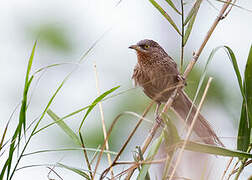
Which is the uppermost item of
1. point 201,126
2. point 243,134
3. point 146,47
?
point 146,47

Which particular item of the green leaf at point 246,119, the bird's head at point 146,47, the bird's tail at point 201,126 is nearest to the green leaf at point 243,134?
the green leaf at point 246,119

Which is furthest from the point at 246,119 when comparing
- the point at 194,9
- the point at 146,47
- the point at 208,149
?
the point at 146,47

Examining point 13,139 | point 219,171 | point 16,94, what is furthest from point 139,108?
point 13,139

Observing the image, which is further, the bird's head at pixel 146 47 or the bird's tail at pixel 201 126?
the bird's head at pixel 146 47

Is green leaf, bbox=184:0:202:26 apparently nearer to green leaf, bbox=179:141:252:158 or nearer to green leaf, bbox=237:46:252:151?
green leaf, bbox=237:46:252:151

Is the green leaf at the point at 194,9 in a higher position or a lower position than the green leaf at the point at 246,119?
higher

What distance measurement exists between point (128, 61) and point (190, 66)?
15.4 ft

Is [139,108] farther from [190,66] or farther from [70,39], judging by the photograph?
[190,66]

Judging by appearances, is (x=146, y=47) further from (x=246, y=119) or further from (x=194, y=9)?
(x=246, y=119)

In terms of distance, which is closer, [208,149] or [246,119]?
[208,149]

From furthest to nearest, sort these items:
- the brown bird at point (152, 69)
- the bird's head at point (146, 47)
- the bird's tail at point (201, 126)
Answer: the bird's head at point (146, 47), the brown bird at point (152, 69), the bird's tail at point (201, 126)

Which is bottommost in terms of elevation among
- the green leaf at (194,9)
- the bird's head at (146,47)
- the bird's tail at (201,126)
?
the bird's tail at (201,126)

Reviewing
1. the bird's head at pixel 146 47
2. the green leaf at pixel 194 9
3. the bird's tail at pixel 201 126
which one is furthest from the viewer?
the bird's head at pixel 146 47

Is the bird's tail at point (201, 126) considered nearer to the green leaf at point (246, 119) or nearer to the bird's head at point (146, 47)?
the green leaf at point (246, 119)
